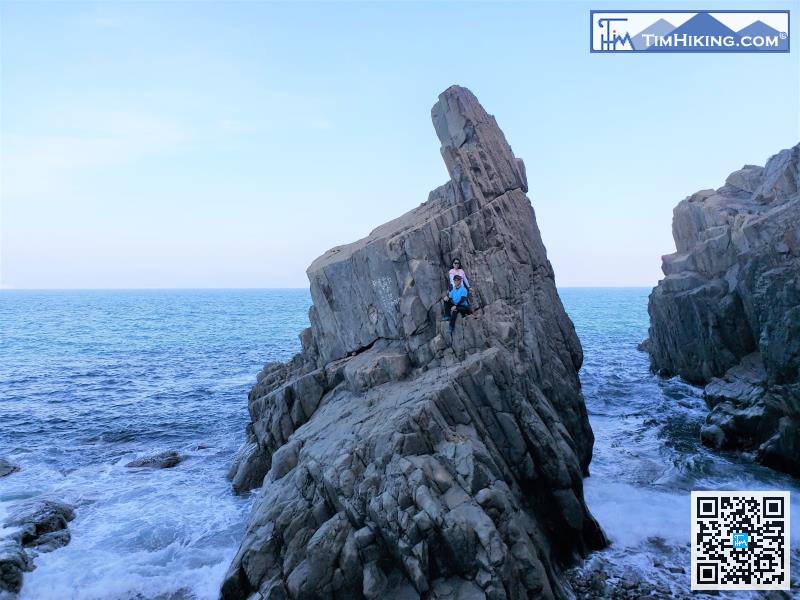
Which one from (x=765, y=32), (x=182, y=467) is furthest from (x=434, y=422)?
(x=765, y=32)

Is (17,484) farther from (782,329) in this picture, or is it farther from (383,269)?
(782,329)

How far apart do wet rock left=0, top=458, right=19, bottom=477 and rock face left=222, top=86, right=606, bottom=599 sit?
13.0 metres

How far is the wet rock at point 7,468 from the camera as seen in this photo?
29766mm

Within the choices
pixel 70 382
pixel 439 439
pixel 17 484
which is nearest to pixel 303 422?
pixel 439 439

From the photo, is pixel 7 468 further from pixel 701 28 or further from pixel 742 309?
pixel 742 309

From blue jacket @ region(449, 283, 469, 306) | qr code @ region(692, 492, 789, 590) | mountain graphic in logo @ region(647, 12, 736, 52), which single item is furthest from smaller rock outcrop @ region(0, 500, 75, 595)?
mountain graphic in logo @ region(647, 12, 736, 52)

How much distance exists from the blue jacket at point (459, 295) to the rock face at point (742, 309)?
1830 cm

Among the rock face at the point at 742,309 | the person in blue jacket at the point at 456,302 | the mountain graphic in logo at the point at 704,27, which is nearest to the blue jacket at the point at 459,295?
the person in blue jacket at the point at 456,302

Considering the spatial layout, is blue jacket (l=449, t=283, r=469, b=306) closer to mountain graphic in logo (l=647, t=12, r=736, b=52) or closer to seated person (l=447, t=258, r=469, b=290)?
seated person (l=447, t=258, r=469, b=290)

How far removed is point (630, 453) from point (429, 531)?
20.2 meters

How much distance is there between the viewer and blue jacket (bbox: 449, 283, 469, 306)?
23266 millimetres

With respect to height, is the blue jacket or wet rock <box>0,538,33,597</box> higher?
the blue jacket

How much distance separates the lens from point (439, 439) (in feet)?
62.1

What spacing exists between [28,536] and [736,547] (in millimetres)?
27677
